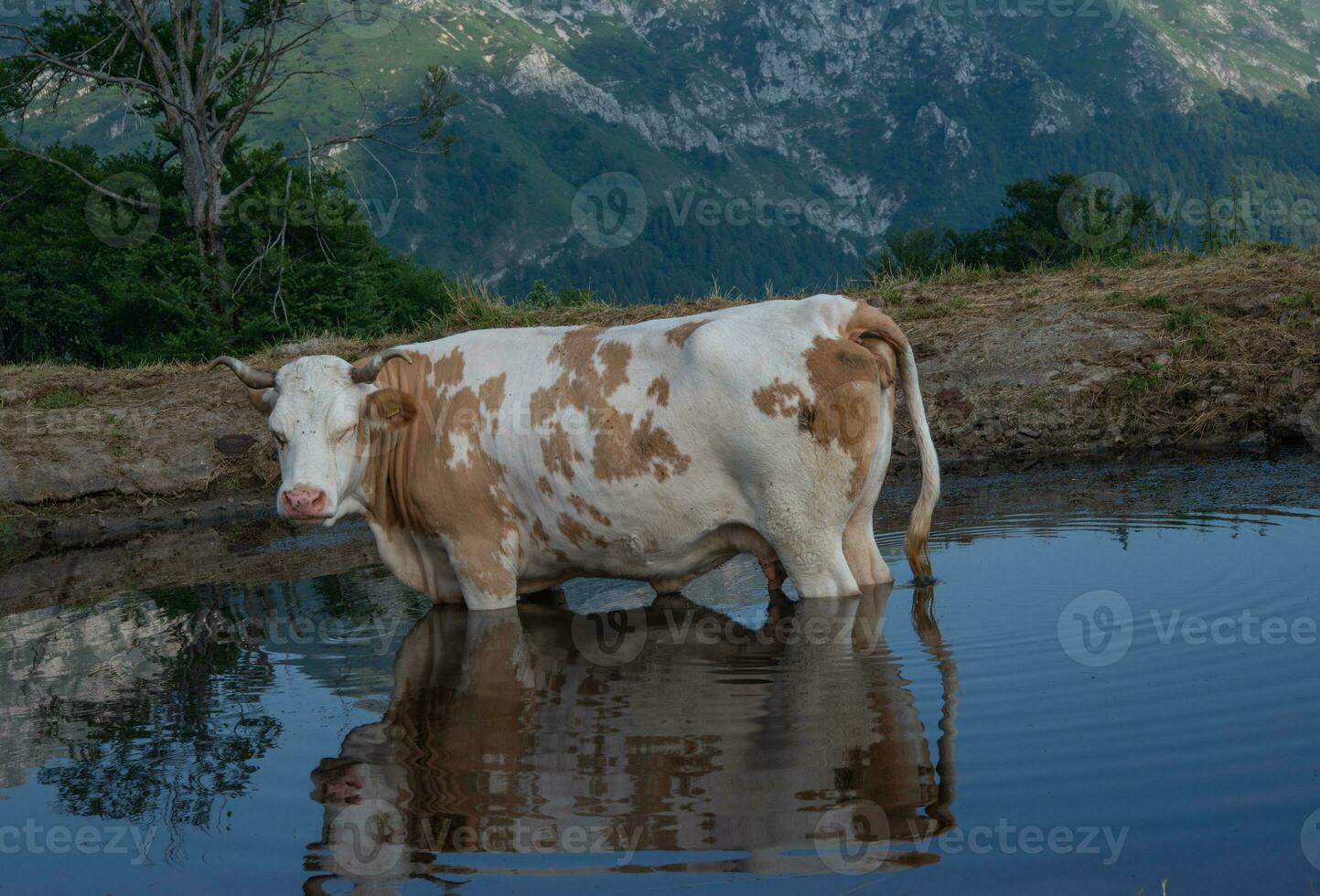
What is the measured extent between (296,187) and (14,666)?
2098 centimetres

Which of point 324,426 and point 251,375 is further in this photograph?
point 251,375

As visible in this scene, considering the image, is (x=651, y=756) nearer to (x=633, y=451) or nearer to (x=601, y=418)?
(x=633, y=451)

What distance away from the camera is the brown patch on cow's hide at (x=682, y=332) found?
665 centimetres

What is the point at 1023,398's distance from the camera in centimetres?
1134

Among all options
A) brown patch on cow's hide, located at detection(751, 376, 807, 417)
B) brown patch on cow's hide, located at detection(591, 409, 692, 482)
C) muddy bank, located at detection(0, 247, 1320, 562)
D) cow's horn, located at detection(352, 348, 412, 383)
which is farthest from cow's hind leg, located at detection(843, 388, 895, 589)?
muddy bank, located at detection(0, 247, 1320, 562)

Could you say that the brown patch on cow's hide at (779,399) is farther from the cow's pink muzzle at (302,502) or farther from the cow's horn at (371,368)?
the cow's pink muzzle at (302,502)

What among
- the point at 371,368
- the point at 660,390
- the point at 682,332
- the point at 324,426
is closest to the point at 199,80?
the point at 371,368

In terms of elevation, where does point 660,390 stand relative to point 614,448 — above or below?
above

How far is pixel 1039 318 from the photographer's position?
12328mm

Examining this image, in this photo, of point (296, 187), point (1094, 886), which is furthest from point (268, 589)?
point (296, 187)

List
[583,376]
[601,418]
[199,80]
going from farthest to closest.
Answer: [199,80] < [583,376] < [601,418]

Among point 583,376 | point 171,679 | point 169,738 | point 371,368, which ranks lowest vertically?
point 169,738

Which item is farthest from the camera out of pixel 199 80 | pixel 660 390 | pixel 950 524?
pixel 199 80

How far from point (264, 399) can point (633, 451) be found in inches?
89.9
